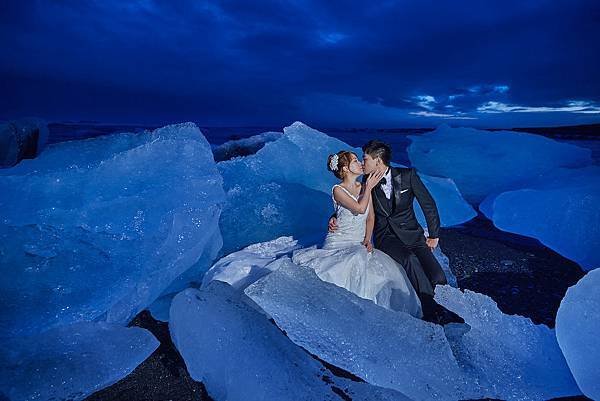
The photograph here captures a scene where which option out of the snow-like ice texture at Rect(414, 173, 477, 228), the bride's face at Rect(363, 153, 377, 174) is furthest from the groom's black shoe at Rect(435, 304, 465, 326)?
the snow-like ice texture at Rect(414, 173, 477, 228)

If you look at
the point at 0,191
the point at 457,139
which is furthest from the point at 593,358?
the point at 457,139

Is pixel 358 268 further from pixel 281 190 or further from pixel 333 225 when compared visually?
pixel 281 190

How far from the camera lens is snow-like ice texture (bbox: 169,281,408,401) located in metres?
2.15

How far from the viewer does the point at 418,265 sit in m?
3.21

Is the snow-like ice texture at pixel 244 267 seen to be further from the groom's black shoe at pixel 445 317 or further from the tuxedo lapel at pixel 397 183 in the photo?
the groom's black shoe at pixel 445 317

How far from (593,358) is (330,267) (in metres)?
1.64

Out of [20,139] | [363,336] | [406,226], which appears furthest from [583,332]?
[20,139]

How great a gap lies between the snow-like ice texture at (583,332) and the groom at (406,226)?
0.96 meters

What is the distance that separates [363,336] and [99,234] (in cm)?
213

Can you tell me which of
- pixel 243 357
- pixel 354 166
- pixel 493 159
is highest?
pixel 354 166

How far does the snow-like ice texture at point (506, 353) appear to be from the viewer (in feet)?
7.16

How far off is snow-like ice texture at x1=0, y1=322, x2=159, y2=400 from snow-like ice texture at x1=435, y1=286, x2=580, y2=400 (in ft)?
6.59

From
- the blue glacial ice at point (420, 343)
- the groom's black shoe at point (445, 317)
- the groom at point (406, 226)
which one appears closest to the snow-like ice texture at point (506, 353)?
the blue glacial ice at point (420, 343)

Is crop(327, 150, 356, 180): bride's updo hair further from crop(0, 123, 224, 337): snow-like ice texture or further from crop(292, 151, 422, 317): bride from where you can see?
crop(0, 123, 224, 337): snow-like ice texture
